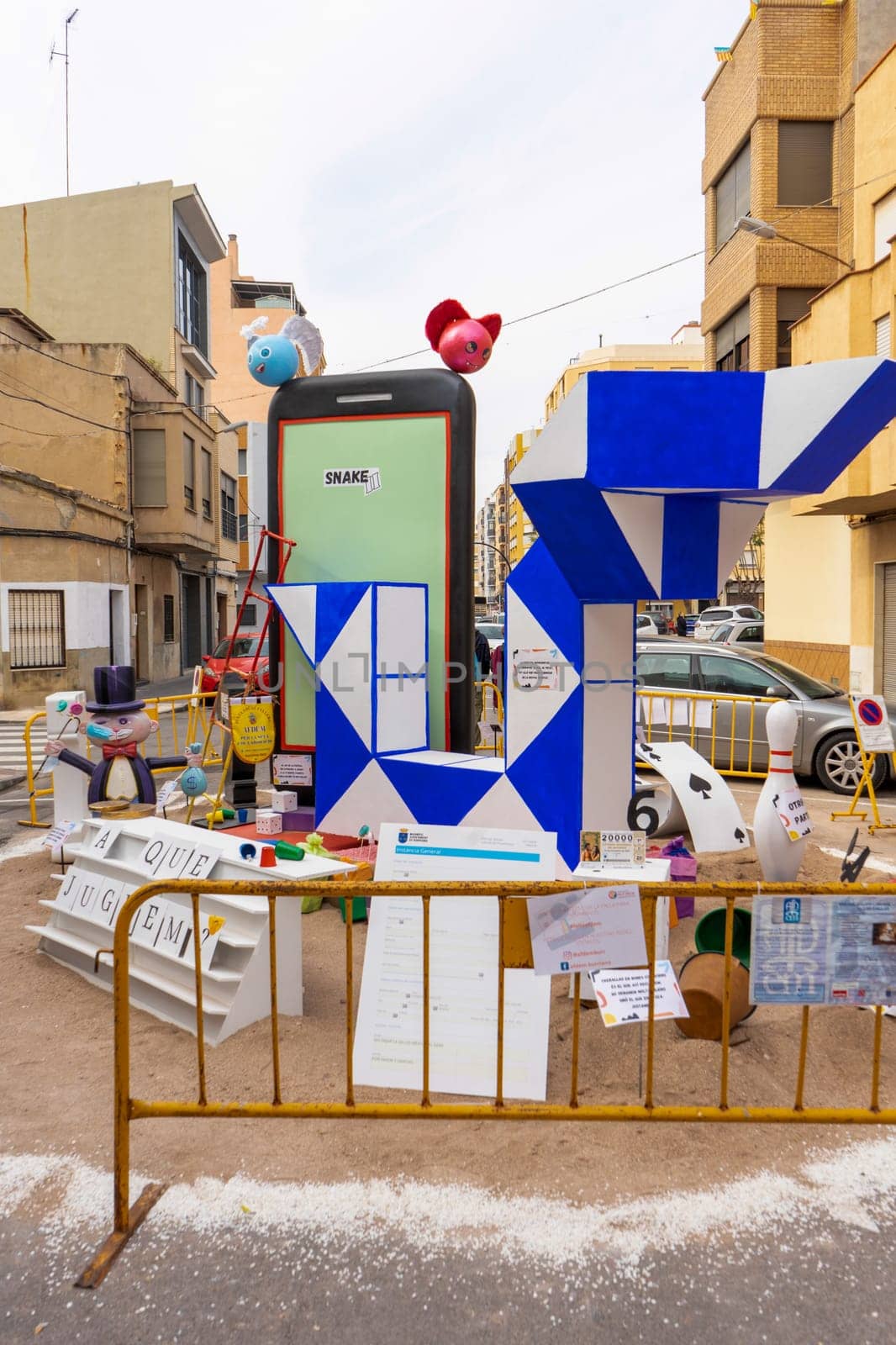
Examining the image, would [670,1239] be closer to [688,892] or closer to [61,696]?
[688,892]

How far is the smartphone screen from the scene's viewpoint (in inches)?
275

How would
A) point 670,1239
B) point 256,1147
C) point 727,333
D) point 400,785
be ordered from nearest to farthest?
point 670,1239 → point 256,1147 → point 400,785 → point 727,333

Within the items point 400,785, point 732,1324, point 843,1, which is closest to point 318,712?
point 400,785

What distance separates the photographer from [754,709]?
10219 mm

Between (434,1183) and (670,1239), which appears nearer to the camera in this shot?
(670,1239)

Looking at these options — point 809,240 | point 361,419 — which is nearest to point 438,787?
point 361,419

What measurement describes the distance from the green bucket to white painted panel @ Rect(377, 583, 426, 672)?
289cm

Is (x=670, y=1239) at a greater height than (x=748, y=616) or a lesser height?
lesser

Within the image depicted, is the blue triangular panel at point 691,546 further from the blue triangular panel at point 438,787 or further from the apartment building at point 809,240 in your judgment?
the apartment building at point 809,240

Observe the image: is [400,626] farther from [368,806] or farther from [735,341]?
[735,341]

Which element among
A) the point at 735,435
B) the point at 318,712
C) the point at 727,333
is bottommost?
the point at 318,712

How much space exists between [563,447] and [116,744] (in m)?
4.23

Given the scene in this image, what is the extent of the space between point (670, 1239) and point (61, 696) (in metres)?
5.87

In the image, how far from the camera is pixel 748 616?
32.1 metres
